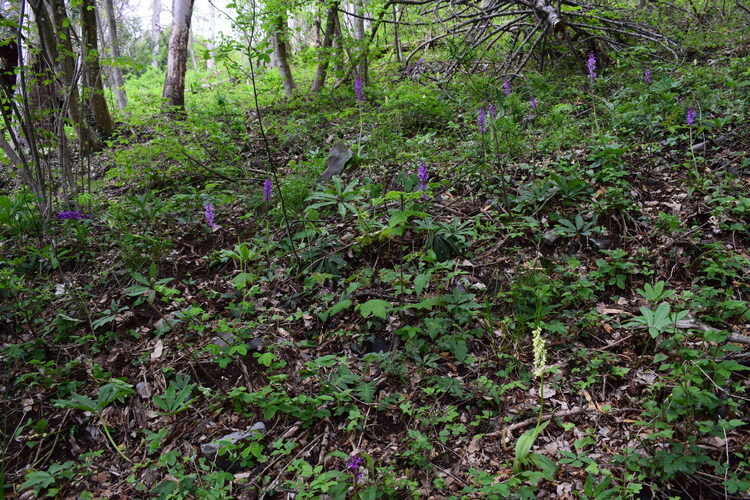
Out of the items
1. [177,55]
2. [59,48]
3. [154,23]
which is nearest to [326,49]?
[177,55]

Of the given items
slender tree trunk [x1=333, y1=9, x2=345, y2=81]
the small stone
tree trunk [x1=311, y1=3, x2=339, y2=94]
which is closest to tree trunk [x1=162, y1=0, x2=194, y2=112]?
tree trunk [x1=311, y1=3, x2=339, y2=94]

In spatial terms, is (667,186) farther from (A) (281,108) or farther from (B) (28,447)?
(A) (281,108)

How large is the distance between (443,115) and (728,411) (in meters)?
4.26

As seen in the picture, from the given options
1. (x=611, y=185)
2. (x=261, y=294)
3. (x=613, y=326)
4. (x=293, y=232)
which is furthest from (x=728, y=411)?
(x=293, y=232)

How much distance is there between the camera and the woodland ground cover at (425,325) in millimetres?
1889

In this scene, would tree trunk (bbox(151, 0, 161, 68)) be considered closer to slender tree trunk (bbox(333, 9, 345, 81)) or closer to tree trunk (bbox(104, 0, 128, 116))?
tree trunk (bbox(104, 0, 128, 116))

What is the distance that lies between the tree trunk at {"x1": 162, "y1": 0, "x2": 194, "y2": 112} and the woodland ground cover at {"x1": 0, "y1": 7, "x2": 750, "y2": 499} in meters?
3.81

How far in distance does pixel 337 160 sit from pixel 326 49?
2581mm

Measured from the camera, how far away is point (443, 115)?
534 centimetres

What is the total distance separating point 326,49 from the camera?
627 centimetres

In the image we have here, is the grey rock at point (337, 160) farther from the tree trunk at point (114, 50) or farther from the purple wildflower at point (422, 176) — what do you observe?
the tree trunk at point (114, 50)

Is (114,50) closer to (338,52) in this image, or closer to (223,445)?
(338,52)

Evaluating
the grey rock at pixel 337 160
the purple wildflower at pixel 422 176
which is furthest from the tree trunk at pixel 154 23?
the purple wildflower at pixel 422 176

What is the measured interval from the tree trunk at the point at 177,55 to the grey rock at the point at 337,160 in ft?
13.8
